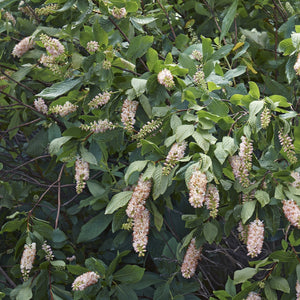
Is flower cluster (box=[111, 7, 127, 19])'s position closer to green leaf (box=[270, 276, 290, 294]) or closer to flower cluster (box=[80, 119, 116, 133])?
flower cluster (box=[80, 119, 116, 133])

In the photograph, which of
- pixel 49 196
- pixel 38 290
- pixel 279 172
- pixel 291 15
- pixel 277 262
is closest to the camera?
pixel 279 172

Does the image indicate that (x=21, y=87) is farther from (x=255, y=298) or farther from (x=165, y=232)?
(x=255, y=298)

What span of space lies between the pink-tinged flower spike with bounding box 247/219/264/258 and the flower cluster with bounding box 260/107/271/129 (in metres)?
0.35

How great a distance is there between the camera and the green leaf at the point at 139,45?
5.28 feet

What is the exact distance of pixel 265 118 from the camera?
1317 millimetres

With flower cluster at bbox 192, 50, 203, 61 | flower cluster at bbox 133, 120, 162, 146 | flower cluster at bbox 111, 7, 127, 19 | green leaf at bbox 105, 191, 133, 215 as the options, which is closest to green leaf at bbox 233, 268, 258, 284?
green leaf at bbox 105, 191, 133, 215

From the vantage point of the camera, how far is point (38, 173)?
2.88 meters

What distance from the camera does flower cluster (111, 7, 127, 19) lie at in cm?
159

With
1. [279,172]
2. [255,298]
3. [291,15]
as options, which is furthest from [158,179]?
[291,15]

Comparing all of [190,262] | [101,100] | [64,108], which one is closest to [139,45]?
[101,100]

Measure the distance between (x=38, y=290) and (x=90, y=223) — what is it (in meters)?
0.45

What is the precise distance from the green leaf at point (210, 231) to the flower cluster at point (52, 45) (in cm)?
81

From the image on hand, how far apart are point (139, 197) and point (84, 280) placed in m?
0.48

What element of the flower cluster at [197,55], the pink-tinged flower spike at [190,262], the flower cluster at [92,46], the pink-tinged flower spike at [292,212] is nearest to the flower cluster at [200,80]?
the flower cluster at [197,55]
